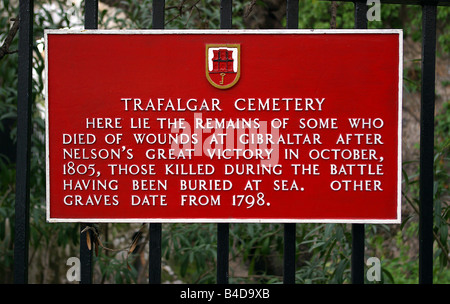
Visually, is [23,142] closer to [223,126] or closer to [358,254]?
[223,126]

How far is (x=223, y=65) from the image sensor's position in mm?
2344

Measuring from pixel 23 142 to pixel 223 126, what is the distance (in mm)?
954

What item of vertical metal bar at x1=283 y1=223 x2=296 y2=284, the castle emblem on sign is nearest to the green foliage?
the castle emblem on sign

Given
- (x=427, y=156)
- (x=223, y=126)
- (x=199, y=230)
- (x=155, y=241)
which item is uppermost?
(x=223, y=126)

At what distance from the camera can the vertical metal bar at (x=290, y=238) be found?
7.71 ft

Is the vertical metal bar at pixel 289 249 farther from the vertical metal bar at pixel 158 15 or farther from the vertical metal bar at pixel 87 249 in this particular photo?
the vertical metal bar at pixel 158 15

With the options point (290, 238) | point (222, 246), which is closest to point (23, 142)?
point (222, 246)

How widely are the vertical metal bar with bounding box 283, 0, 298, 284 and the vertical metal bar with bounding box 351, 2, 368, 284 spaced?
290 millimetres

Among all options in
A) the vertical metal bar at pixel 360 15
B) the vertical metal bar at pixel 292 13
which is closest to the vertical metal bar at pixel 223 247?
the vertical metal bar at pixel 292 13

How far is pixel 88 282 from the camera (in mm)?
2389

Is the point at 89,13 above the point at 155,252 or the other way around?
above

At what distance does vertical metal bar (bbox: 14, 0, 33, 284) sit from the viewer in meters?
2.36

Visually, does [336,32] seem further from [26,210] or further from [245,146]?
[26,210]

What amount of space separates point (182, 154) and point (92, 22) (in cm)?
76
